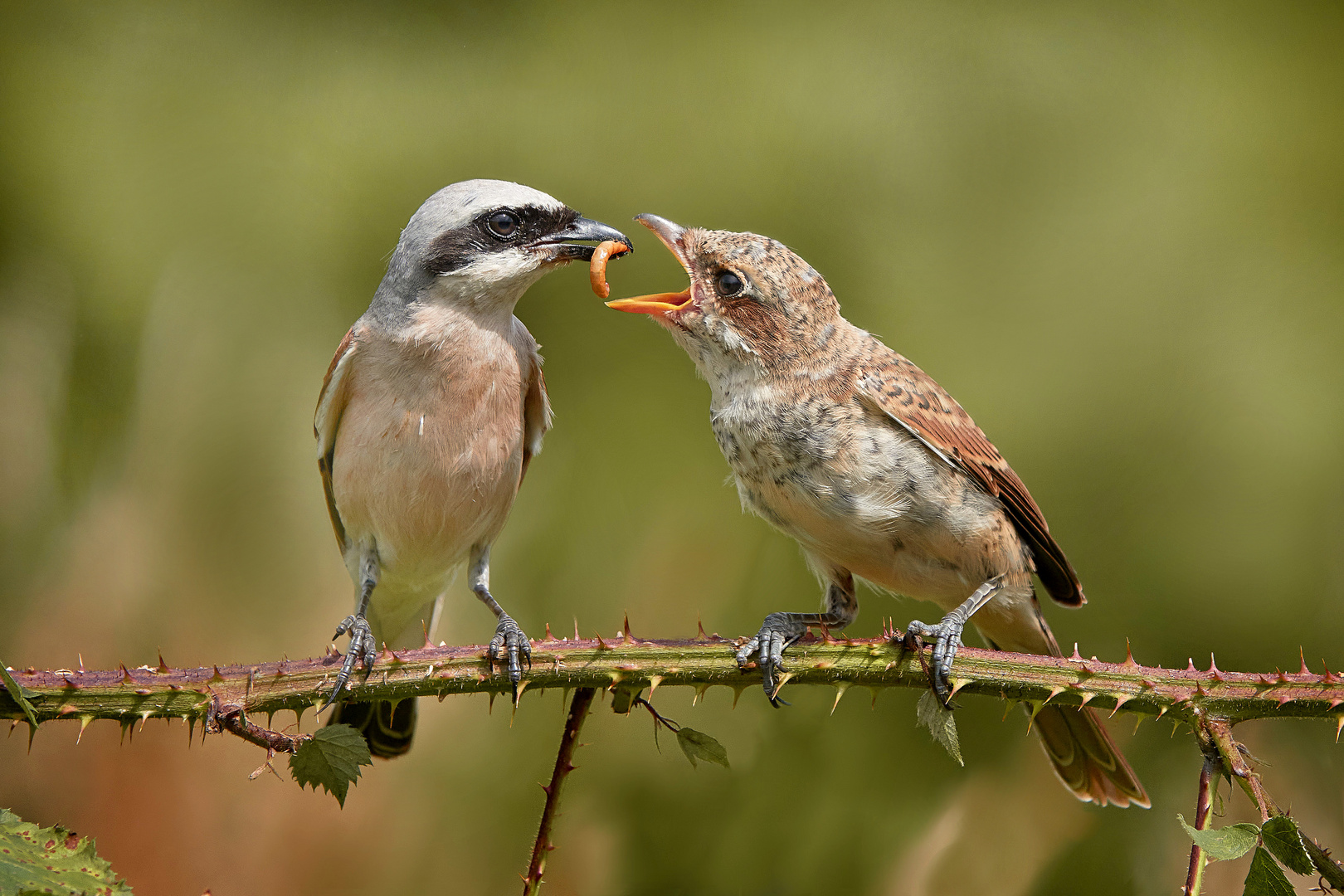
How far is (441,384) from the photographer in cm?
247

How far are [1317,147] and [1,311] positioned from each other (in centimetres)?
561

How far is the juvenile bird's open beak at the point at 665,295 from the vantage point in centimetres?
198

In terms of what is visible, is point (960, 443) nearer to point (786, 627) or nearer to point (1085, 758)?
point (786, 627)

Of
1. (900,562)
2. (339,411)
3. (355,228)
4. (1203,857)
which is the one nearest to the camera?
(1203,857)

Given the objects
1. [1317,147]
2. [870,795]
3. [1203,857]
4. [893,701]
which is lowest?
[870,795]

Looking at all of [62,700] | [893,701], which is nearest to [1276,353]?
[893,701]

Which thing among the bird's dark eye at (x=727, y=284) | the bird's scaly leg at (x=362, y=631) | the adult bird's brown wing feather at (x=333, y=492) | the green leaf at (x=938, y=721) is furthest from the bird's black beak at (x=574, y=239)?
the green leaf at (x=938, y=721)

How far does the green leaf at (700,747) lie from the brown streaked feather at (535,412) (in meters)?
1.26

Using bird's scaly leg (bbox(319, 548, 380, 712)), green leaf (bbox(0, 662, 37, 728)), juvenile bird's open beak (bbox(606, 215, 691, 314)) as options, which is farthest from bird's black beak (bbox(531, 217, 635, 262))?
green leaf (bbox(0, 662, 37, 728))

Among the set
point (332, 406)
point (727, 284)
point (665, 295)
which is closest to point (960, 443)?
point (727, 284)

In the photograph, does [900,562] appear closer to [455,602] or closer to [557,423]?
[557,423]

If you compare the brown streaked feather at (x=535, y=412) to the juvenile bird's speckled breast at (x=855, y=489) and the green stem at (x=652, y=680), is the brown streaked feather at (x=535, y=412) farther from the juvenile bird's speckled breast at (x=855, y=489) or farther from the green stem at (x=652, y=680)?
the green stem at (x=652, y=680)

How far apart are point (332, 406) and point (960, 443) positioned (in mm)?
1740

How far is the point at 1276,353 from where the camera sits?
12.7 ft
